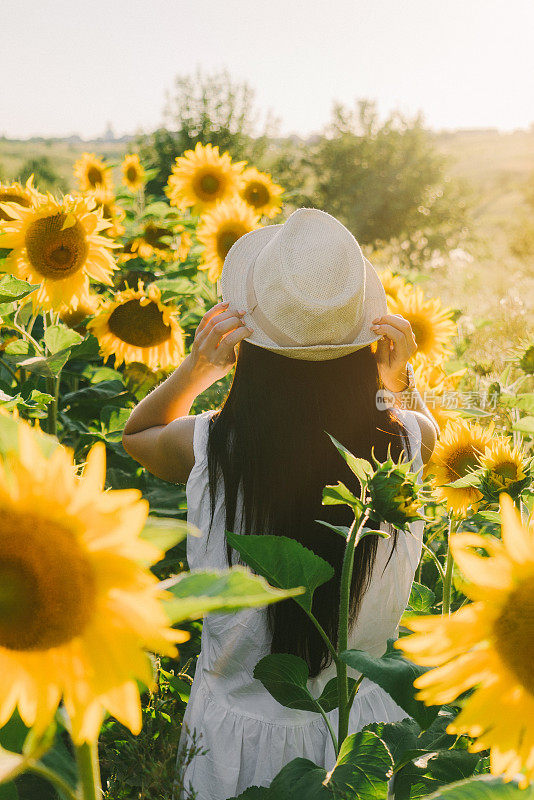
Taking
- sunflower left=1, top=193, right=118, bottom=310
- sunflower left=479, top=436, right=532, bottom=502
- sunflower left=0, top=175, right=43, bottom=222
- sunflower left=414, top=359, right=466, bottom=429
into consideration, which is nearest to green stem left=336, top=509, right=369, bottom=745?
sunflower left=479, top=436, right=532, bottom=502

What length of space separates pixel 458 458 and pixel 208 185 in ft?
6.96

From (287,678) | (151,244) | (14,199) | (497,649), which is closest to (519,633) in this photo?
(497,649)

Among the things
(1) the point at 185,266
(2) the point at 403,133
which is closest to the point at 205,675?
(1) the point at 185,266

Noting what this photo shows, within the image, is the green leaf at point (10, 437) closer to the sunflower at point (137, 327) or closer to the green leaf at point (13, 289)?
the green leaf at point (13, 289)

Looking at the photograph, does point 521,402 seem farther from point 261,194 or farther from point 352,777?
point 261,194

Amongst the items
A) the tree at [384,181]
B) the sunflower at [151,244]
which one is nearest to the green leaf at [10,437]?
the sunflower at [151,244]

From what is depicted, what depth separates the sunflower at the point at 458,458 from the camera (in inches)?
41.1

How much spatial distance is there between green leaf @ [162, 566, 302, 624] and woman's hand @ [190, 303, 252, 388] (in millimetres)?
602

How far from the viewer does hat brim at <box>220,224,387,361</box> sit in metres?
0.88

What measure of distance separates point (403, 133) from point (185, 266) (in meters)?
9.87

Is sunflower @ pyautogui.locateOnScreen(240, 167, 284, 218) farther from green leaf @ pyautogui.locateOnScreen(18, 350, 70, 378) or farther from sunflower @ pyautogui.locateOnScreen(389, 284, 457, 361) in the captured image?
green leaf @ pyautogui.locateOnScreen(18, 350, 70, 378)

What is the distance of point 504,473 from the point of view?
2.93 ft

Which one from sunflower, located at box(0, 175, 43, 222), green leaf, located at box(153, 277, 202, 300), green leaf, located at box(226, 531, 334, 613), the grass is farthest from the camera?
the grass

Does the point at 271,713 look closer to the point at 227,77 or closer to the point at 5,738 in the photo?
the point at 5,738
